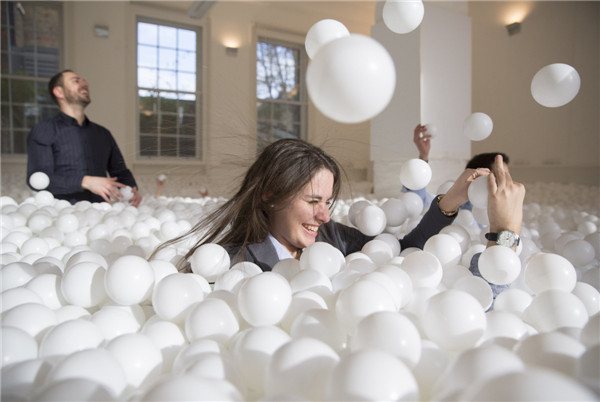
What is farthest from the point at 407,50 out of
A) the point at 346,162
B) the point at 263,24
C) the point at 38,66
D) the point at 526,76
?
the point at 38,66

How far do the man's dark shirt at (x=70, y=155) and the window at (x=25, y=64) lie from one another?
387 cm

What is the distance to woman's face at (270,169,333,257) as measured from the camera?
107cm

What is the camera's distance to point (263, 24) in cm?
651

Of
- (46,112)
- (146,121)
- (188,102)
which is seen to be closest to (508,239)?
(188,102)

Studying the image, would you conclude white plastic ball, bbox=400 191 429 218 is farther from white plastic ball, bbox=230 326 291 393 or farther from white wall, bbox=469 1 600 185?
white wall, bbox=469 1 600 185

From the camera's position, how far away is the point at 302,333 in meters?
0.50

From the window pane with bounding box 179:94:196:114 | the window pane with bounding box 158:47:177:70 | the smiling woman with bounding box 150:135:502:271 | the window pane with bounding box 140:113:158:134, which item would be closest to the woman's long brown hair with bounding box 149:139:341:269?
the smiling woman with bounding box 150:135:502:271

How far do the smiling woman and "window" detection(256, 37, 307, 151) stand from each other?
5.42 meters

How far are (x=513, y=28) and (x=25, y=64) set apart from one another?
6.69m

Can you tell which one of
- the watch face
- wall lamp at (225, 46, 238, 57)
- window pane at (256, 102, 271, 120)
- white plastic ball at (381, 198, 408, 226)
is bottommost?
the watch face

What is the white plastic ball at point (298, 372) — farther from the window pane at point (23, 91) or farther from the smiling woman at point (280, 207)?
the window pane at point (23, 91)

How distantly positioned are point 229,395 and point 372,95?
1.02 feet

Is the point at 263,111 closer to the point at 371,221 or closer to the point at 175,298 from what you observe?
the point at 371,221

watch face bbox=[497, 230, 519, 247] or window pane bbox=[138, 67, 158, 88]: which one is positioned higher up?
window pane bbox=[138, 67, 158, 88]
